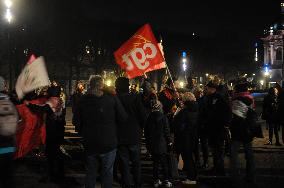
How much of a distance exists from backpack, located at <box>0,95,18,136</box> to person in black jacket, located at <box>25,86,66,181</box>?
275 centimetres

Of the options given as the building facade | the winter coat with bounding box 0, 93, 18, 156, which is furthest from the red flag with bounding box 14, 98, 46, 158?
the building facade

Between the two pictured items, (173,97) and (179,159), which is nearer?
(179,159)

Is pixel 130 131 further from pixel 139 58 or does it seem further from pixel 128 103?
pixel 139 58

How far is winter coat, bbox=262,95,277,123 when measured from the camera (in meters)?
14.2

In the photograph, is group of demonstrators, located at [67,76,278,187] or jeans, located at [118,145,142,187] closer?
group of demonstrators, located at [67,76,278,187]

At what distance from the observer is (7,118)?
6031 millimetres

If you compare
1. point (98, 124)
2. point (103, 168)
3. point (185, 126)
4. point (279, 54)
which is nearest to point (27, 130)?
point (185, 126)

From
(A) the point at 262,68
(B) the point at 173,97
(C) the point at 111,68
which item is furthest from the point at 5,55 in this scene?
(A) the point at 262,68

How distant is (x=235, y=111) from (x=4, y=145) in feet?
15.6

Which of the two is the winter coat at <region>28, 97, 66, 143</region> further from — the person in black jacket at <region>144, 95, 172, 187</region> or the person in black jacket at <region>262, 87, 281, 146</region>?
the person in black jacket at <region>262, 87, 281, 146</region>

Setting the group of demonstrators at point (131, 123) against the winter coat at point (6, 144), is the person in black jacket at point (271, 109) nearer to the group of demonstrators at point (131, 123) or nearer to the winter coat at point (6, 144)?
the group of demonstrators at point (131, 123)

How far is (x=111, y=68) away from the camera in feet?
162

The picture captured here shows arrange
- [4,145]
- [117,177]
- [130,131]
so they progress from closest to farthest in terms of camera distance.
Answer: [4,145]
[130,131]
[117,177]

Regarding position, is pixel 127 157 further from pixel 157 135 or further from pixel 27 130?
pixel 27 130
